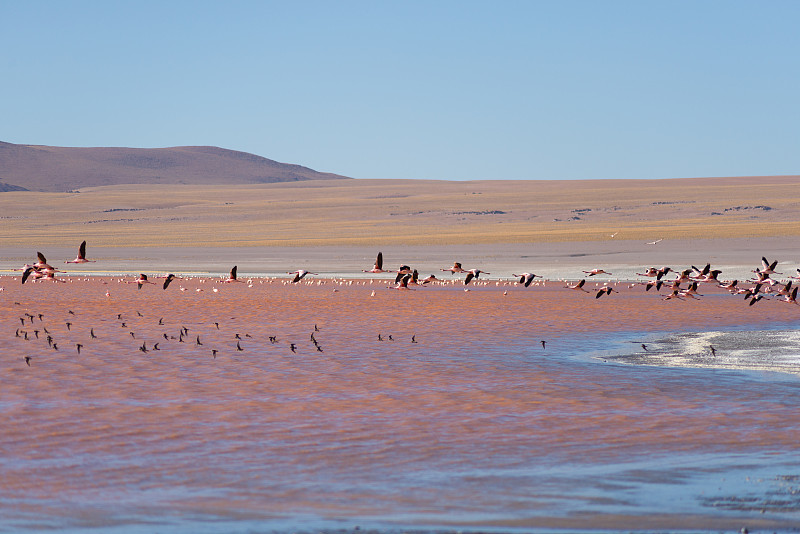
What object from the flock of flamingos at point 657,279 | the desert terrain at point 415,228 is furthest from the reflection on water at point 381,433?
the desert terrain at point 415,228

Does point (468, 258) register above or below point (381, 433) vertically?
above

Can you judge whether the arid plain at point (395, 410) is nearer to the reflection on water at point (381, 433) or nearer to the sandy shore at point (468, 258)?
the reflection on water at point (381, 433)

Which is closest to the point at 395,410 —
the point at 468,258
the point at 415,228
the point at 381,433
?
the point at 381,433

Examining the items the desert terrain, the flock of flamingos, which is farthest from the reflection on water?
the desert terrain

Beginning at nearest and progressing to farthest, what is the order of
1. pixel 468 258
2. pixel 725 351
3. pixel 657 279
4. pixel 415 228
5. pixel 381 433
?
pixel 381 433, pixel 725 351, pixel 657 279, pixel 468 258, pixel 415 228

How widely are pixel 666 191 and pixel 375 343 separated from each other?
102m

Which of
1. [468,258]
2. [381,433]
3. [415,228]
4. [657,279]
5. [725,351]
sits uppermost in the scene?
[415,228]

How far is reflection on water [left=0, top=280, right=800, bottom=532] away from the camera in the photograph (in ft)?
27.1

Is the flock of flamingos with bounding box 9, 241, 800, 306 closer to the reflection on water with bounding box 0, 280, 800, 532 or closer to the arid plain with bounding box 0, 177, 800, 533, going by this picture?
the arid plain with bounding box 0, 177, 800, 533

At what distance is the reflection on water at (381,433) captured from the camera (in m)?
8.26

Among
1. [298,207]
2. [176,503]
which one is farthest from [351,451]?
[298,207]

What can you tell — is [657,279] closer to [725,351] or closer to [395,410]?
[725,351]

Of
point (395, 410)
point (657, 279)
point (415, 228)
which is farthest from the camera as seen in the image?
point (415, 228)

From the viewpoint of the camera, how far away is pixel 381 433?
Answer: 11.0 metres
